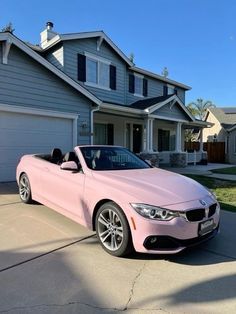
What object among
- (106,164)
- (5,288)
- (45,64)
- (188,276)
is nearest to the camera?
(5,288)

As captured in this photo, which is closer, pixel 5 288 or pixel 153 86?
pixel 5 288

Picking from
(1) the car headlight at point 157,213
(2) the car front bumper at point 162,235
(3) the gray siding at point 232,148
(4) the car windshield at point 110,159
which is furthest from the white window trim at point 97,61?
(3) the gray siding at point 232,148

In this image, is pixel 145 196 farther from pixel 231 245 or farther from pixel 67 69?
pixel 67 69

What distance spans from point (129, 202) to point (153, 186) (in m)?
0.53

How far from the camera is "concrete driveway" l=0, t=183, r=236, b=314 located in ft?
10.3

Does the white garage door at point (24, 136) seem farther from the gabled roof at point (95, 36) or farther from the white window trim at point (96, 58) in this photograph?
the white window trim at point (96, 58)

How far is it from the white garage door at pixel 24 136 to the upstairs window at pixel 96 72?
17.2 ft

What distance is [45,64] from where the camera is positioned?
10.6 metres

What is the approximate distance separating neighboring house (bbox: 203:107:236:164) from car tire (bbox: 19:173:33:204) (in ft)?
81.5

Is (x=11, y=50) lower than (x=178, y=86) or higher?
lower

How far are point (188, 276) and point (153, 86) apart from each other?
60.8 feet

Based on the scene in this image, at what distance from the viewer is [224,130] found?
30.7 metres

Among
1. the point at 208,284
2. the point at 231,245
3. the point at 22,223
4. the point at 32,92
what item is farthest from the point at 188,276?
the point at 32,92

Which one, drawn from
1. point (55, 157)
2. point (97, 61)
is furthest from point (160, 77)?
point (55, 157)
